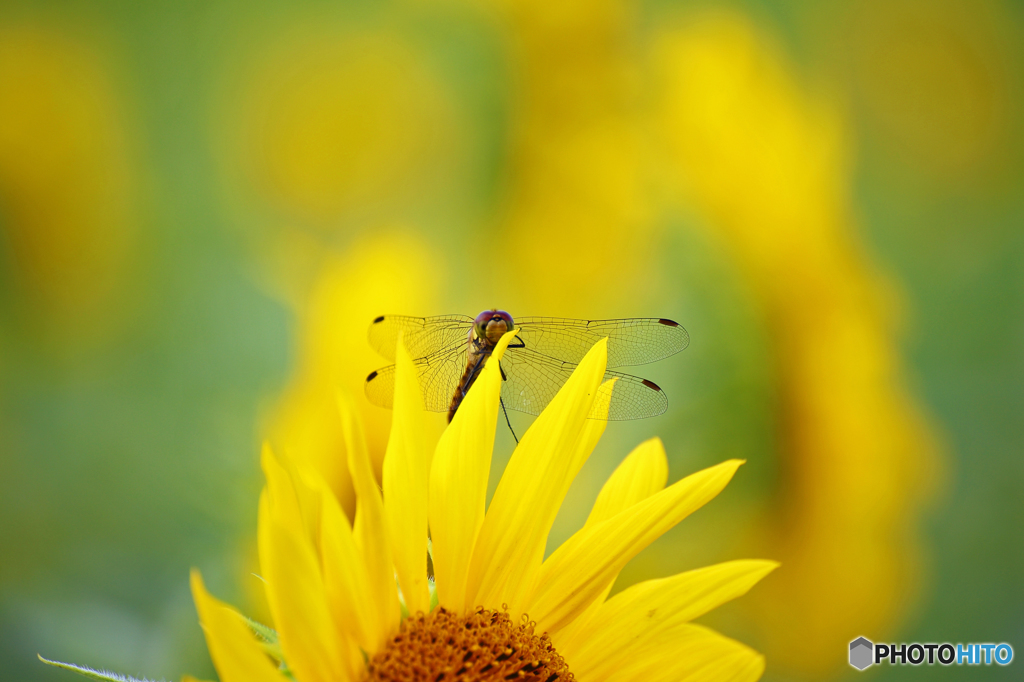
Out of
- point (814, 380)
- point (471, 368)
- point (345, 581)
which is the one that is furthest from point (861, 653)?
point (345, 581)

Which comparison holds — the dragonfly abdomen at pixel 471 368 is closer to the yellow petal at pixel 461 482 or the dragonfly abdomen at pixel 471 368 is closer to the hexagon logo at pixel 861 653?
the yellow petal at pixel 461 482

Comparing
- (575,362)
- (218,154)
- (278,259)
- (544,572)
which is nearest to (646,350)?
(575,362)

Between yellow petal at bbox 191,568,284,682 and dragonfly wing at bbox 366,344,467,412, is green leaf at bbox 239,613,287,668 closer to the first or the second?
yellow petal at bbox 191,568,284,682

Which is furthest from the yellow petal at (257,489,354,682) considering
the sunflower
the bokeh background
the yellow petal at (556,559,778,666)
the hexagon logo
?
the hexagon logo

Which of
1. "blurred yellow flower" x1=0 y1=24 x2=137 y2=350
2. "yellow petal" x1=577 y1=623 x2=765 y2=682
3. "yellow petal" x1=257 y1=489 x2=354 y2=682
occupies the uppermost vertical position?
"blurred yellow flower" x1=0 y1=24 x2=137 y2=350

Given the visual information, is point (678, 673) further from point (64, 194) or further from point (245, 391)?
point (64, 194)

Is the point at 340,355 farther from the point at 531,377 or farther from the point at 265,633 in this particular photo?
the point at 265,633
